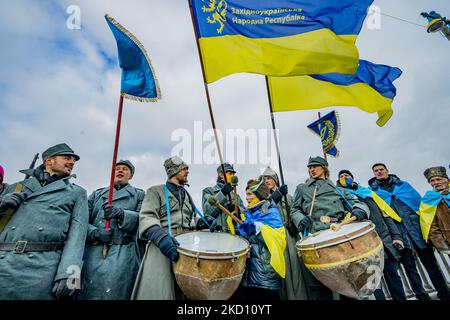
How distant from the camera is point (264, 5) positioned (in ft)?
13.1

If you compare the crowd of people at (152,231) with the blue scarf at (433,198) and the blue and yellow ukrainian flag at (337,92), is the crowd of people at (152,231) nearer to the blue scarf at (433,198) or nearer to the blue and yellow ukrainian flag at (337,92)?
the blue scarf at (433,198)

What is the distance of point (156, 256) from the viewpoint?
9.20ft

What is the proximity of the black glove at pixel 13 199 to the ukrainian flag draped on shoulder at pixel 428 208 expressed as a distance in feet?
21.2

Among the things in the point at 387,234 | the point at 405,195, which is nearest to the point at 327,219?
the point at 387,234

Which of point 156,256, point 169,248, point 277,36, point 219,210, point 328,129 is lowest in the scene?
point 156,256

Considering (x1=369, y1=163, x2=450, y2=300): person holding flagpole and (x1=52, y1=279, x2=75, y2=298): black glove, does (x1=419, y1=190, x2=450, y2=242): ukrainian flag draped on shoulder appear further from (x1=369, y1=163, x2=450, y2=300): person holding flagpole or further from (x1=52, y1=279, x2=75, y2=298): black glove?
(x1=52, y1=279, x2=75, y2=298): black glove

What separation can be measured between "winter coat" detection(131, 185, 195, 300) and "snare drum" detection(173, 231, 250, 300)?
329mm

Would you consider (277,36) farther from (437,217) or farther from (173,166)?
(437,217)

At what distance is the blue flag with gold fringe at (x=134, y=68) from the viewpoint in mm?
3271

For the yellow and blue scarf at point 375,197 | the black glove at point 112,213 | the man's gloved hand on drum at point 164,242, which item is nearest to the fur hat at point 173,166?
the black glove at point 112,213

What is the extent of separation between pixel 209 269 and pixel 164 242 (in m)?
Result: 0.58

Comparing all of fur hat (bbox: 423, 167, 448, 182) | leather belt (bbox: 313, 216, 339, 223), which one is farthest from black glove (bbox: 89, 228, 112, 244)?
fur hat (bbox: 423, 167, 448, 182)

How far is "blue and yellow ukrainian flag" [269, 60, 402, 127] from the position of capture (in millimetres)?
4617
